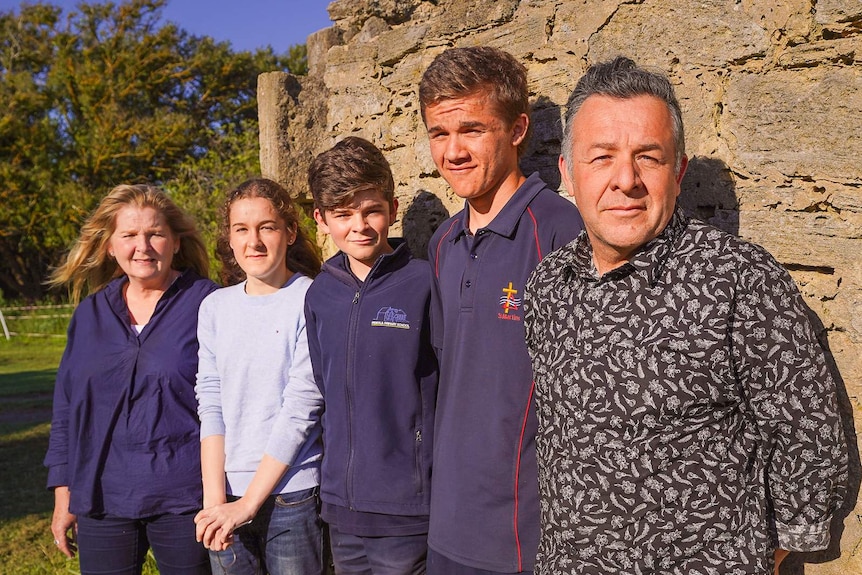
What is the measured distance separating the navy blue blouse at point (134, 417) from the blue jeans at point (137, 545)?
50 millimetres

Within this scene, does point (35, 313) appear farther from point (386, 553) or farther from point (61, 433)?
point (386, 553)

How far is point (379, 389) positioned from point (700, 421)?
1.11m

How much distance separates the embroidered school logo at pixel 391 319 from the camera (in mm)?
2643

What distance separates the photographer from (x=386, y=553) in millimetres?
2564

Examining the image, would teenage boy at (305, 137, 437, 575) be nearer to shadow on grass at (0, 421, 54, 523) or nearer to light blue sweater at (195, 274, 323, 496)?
light blue sweater at (195, 274, 323, 496)

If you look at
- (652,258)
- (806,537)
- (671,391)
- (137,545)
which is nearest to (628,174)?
(652,258)

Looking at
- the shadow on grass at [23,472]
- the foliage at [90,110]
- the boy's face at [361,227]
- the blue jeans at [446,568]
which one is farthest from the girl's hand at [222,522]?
the foliage at [90,110]

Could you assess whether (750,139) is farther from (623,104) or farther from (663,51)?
(623,104)

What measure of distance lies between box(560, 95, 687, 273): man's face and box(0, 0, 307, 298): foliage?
19622mm

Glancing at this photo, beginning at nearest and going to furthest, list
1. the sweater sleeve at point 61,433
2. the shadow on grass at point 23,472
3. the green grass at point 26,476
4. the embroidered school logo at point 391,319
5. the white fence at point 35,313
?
the embroidered school logo at point 391,319 → the sweater sleeve at point 61,433 → the green grass at point 26,476 → the shadow on grass at point 23,472 → the white fence at point 35,313

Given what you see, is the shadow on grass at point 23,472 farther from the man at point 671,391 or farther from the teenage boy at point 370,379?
the man at point 671,391

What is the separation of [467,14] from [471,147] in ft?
3.29

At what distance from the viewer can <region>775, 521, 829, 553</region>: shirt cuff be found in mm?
1761

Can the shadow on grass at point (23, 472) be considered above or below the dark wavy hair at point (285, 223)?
below
